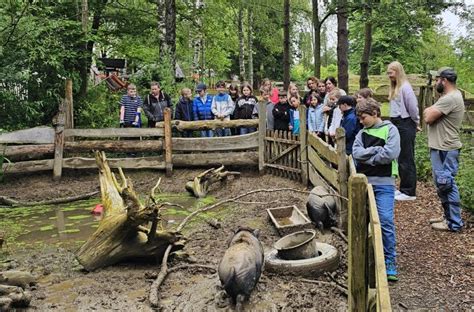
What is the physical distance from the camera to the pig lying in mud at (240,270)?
Answer: 4520 millimetres

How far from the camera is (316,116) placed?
9523mm

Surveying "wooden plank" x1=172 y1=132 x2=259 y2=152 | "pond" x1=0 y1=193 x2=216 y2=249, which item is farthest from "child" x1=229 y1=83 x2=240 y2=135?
"pond" x1=0 y1=193 x2=216 y2=249

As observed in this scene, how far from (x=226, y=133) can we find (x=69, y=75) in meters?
3.64

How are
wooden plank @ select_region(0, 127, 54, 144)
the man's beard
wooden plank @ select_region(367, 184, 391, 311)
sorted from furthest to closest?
wooden plank @ select_region(0, 127, 54, 144) < the man's beard < wooden plank @ select_region(367, 184, 391, 311)

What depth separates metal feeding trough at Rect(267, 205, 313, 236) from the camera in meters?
6.53

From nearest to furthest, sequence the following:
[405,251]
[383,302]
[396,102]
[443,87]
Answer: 1. [383,302]
2. [405,251]
3. [443,87]
4. [396,102]

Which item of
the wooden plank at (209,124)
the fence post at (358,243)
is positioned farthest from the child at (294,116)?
the fence post at (358,243)

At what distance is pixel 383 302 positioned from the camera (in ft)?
7.05

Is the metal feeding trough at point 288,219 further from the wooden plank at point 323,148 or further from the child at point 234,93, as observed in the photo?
the child at point 234,93

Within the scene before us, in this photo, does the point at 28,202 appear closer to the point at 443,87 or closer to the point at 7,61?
the point at 7,61

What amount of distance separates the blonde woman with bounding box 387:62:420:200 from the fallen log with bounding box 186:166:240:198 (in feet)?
12.2

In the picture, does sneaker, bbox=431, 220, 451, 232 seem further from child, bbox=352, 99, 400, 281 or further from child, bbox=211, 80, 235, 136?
child, bbox=211, 80, 235, 136

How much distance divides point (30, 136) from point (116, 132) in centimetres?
166

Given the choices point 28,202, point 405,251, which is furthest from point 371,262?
point 28,202
